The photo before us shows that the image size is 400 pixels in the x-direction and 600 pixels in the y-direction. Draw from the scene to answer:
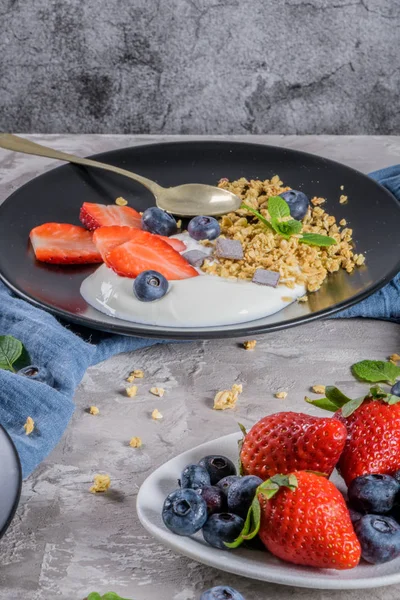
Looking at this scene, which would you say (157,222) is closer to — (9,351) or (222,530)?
(9,351)

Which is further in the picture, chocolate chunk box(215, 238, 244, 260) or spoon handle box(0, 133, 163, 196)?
spoon handle box(0, 133, 163, 196)

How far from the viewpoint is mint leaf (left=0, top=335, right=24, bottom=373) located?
113 centimetres

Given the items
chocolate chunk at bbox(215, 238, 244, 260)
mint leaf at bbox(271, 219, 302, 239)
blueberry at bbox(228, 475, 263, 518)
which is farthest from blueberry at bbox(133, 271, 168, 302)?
blueberry at bbox(228, 475, 263, 518)

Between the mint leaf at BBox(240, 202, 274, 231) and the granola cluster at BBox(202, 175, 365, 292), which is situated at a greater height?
the mint leaf at BBox(240, 202, 274, 231)

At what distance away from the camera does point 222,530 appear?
2.53ft

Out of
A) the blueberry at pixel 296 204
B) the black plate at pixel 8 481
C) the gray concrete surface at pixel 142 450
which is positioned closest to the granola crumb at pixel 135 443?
the gray concrete surface at pixel 142 450

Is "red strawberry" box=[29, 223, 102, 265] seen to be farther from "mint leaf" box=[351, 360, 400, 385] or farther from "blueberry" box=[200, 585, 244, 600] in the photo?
"blueberry" box=[200, 585, 244, 600]

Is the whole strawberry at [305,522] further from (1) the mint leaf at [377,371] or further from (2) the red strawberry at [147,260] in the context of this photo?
(2) the red strawberry at [147,260]

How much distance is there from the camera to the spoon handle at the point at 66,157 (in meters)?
1.53

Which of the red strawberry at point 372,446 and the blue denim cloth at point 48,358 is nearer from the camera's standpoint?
the red strawberry at point 372,446

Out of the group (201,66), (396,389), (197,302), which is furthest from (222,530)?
(201,66)

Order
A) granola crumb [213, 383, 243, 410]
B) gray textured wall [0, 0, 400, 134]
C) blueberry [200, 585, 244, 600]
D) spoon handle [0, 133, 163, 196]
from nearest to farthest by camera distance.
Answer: blueberry [200, 585, 244, 600], granola crumb [213, 383, 243, 410], spoon handle [0, 133, 163, 196], gray textured wall [0, 0, 400, 134]

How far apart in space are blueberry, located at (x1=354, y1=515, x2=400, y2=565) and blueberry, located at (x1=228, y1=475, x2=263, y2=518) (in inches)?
3.8

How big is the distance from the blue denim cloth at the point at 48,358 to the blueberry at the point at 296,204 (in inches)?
7.4
